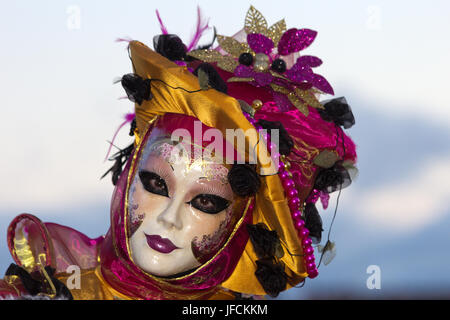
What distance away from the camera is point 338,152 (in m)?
2.85

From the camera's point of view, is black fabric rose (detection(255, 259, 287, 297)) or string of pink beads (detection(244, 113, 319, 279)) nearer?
string of pink beads (detection(244, 113, 319, 279))

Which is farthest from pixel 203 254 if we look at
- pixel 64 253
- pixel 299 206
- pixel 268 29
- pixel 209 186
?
pixel 268 29

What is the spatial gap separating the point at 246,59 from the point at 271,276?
33.8 inches

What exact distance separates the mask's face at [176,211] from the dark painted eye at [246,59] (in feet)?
1.42

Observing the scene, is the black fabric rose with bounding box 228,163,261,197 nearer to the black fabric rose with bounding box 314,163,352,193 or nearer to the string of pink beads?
the string of pink beads

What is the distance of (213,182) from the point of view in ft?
8.67

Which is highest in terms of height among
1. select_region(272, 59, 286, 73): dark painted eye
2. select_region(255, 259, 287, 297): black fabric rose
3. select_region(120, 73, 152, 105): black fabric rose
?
select_region(272, 59, 286, 73): dark painted eye

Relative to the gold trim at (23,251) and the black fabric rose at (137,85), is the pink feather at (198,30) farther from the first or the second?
the gold trim at (23,251)

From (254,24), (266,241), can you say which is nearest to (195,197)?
(266,241)

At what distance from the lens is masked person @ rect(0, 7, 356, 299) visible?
2.61 m

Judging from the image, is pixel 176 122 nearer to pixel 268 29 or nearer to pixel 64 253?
pixel 268 29

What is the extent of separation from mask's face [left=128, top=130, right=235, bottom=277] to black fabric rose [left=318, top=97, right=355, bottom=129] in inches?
19.8

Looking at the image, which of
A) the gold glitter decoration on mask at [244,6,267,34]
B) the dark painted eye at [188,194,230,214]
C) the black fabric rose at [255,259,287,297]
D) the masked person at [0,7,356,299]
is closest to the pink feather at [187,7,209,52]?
the masked person at [0,7,356,299]
